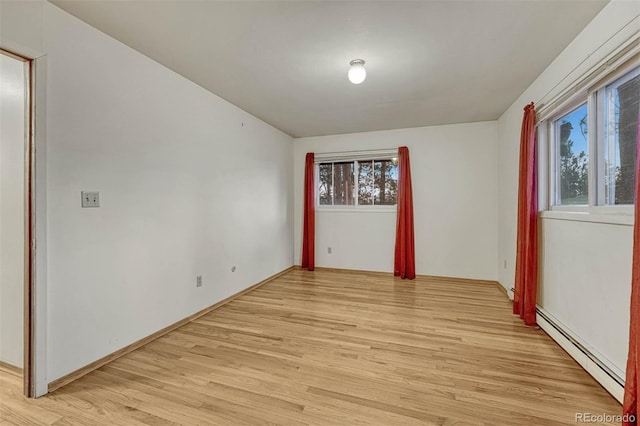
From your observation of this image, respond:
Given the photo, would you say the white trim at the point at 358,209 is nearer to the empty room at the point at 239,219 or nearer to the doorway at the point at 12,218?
the empty room at the point at 239,219

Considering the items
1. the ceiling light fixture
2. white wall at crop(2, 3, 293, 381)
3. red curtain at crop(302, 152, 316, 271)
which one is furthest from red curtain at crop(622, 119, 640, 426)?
red curtain at crop(302, 152, 316, 271)

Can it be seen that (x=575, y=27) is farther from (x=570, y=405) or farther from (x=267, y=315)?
(x=267, y=315)

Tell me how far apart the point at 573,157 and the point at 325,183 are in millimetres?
3586

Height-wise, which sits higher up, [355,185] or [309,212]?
[355,185]

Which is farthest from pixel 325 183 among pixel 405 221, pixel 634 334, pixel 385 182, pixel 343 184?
pixel 634 334

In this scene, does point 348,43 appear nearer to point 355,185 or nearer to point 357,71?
point 357,71

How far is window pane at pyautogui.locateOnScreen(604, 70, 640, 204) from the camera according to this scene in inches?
67.6

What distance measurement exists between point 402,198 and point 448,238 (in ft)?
3.20

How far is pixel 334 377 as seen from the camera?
1922 mm

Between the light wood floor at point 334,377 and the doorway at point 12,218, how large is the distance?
214 millimetres

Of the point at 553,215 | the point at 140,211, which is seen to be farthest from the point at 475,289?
the point at 140,211

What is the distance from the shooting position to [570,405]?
1636mm

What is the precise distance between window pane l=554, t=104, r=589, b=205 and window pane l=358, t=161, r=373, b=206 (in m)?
2.71

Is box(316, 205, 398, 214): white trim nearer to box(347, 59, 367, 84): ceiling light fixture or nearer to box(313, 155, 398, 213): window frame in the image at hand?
box(313, 155, 398, 213): window frame
